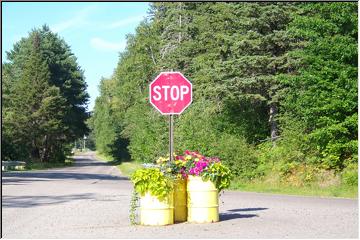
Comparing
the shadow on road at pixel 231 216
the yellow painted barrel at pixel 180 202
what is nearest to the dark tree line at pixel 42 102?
the shadow on road at pixel 231 216

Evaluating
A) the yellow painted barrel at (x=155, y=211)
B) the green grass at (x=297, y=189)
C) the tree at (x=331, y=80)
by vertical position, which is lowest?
the green grass at (x=297, y=189)

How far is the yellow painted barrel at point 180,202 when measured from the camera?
1216cm

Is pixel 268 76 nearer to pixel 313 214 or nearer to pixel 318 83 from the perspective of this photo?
pixel 318 83

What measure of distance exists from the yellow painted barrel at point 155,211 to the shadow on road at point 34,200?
251 inches

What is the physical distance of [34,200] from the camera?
19109 mm

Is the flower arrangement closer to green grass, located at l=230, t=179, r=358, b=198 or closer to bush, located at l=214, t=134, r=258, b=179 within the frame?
green grass, located at l=230, t=179, r=358, b=198

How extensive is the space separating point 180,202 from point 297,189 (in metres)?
13.3

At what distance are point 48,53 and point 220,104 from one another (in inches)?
1872

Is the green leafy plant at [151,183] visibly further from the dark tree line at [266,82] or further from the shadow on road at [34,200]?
the dark tree line at [266,82]

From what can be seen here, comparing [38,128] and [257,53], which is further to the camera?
[38,128]

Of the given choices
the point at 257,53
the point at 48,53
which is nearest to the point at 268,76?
the point at 257,53

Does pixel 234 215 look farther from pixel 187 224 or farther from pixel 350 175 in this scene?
pixel 350 175

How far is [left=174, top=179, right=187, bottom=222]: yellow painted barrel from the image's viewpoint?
1216 centimetres

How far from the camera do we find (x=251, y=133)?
35188 millimetres
